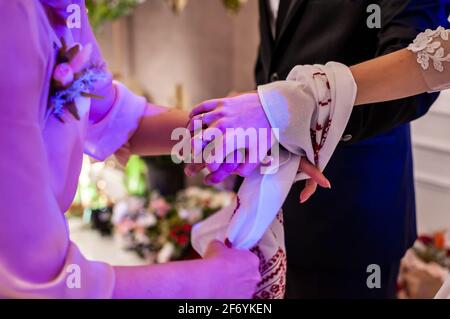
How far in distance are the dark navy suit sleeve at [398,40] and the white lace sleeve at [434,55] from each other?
0.04m

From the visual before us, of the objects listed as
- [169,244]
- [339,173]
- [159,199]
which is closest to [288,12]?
[339,173]

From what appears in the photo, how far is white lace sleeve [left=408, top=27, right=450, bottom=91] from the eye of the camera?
67 centimetres

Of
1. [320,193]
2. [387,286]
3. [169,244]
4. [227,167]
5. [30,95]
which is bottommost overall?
[169,244]

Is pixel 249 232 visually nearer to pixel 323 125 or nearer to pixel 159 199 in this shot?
pixel 323 125

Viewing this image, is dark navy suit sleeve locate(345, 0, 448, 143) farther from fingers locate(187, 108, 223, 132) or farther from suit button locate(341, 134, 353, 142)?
fingers locate(187, 108, 223, 132)

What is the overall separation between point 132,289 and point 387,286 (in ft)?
1.98

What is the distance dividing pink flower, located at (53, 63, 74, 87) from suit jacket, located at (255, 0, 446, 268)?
35cm

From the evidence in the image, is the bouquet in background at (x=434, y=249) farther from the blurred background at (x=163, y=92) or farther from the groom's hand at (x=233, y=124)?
the groom's hand at (x=233, y=124)

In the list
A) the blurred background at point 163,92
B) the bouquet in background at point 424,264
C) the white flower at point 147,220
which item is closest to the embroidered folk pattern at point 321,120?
the bouquet in background at point 424,264

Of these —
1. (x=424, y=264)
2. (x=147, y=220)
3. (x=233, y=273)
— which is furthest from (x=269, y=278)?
(x=147, y=220)

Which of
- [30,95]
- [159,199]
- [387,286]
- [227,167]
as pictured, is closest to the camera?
[30,95]

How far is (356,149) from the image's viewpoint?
93cm

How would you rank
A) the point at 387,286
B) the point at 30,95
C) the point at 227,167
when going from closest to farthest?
1. the point at 30,95
2. the point at 227,167
3. the point at 387,286

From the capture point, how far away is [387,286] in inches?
40.8
